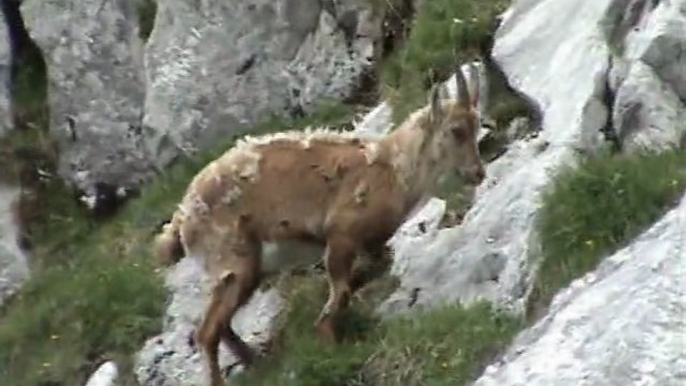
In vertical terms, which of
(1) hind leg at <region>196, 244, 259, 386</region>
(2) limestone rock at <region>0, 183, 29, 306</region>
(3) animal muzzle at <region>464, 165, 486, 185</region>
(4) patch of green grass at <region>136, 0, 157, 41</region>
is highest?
(3) animal muzzle at <region>464, 165, 486, 185</region>

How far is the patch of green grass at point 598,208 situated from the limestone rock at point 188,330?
2.49 m

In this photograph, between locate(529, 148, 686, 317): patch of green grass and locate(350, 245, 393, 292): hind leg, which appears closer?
locate(529, 148, 686, 317): patch of green grass

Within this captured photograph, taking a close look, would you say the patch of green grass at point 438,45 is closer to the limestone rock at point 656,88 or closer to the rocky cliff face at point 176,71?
the rocky cliff face at point 176,71

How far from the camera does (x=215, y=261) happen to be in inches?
396

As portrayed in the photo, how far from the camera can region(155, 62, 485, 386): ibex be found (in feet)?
32.4

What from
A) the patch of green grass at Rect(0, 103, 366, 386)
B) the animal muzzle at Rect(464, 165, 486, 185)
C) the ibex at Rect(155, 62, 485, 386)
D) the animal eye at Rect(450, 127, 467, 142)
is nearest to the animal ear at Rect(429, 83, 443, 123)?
the ibex at Rect(155, 62, 485, 386)

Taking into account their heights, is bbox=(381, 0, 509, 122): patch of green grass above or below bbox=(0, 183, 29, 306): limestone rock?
above

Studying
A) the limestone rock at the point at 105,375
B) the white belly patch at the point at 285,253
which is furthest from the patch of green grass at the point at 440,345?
the limestone rock at the point at 105,375

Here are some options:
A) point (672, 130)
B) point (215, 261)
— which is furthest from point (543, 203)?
point (215, 261)

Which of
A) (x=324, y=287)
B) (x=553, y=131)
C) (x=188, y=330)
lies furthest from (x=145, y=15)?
(x=553, y=131)

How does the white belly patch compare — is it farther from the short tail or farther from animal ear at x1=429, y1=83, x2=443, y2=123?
animal ear at x1=429, y1=83, x2=443, y2=123

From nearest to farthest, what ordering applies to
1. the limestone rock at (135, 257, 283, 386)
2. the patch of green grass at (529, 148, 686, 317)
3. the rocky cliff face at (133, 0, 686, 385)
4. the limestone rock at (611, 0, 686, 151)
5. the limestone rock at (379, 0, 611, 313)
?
the rocky cliff face at (133, 0, 686, 385), the patch of green grass at (529, 148, 686, 317), the limestone rock at (611, 0, 686, 151), the limestone rock at (379, 0, 611, 313), the limestone rock at (135, 257, 283, 386)

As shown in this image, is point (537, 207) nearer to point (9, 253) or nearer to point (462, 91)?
point (462, 91)

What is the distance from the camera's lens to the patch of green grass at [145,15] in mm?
15812
